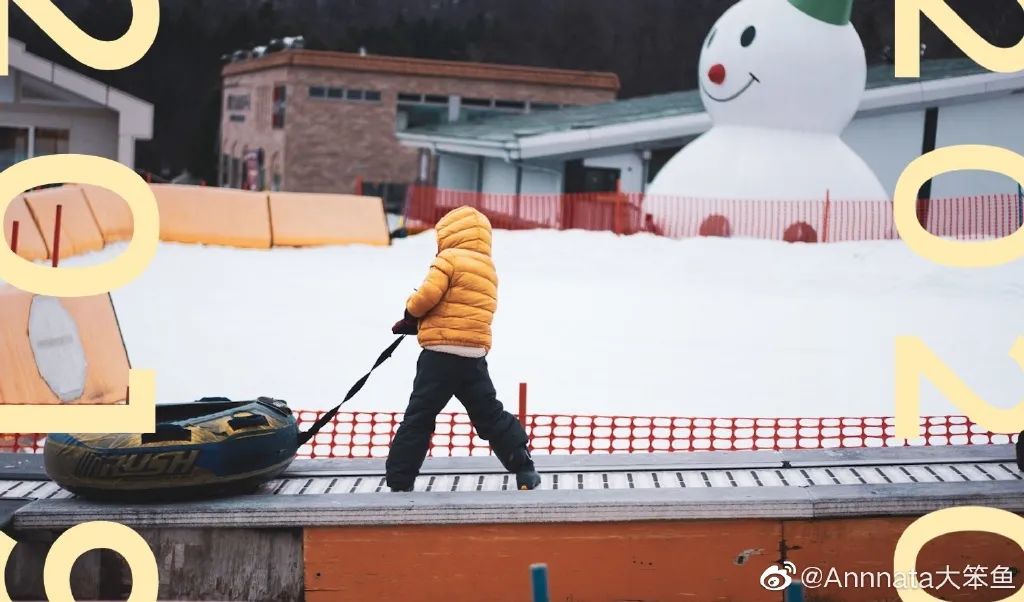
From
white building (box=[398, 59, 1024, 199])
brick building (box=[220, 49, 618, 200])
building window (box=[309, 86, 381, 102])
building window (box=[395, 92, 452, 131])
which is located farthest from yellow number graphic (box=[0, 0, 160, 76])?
building window (box=[395, 92, 452, 131])

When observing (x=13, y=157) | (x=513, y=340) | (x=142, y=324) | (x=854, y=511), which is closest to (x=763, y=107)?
(x=513, y=340)

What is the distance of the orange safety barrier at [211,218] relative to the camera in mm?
21203

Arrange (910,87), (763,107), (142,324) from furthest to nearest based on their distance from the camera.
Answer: (910,87) < (763,107) < (142,324)

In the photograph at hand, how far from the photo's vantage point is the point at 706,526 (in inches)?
228

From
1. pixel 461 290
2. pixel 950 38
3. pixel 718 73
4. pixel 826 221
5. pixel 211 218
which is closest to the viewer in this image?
pixel 461 290

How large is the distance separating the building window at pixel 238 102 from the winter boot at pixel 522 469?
41.0 metres

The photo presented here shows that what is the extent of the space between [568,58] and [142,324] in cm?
5946

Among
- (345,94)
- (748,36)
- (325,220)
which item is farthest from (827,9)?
(345,94)

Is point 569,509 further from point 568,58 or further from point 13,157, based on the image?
point 568,58

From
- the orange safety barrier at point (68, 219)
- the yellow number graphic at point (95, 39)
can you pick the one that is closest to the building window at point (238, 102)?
the orange safety barrier at point (68, 219)

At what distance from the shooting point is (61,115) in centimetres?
2800

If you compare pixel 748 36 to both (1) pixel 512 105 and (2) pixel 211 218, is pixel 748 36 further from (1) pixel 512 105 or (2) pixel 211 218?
(1) pixel 512 105

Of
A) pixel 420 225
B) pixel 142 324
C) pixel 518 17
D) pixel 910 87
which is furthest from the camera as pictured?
pixel 518 17

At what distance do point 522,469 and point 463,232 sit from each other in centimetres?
117
